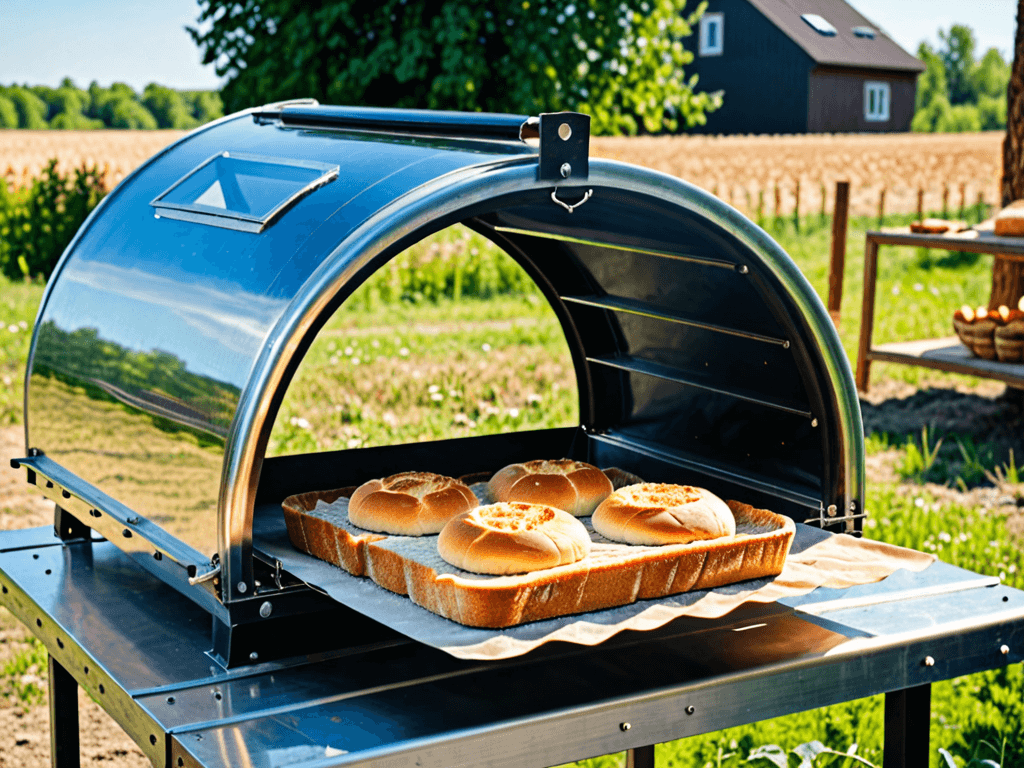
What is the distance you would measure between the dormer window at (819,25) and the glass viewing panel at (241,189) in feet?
118

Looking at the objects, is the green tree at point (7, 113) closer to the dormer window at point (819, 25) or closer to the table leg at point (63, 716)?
the table leg at point (63, 716)

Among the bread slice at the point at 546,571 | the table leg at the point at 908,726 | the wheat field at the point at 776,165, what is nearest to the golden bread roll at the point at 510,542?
the bread slice at the point at 546,571

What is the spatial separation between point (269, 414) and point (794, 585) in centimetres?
82

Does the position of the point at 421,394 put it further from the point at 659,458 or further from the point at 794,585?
the point at 794,585

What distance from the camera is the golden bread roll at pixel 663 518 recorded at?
1827 millimetres

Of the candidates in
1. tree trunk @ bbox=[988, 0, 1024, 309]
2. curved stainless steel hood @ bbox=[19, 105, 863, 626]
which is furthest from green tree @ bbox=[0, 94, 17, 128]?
curved stainless steel hood @ bbox=[19, 105, 863, 626]

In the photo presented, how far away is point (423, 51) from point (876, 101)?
2986 cm

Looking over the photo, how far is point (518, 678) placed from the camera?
1.73m

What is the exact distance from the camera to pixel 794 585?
1769mm

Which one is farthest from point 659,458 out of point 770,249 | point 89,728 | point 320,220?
point 89,728

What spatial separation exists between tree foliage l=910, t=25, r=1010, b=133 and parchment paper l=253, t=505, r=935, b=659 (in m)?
63.8

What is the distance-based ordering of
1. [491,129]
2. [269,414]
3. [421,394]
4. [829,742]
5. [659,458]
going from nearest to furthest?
[269,414] → [491,129] → [659,458] → [829,742] → [421,394]

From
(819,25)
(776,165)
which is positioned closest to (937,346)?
(776,165)

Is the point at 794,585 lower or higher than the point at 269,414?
lower
